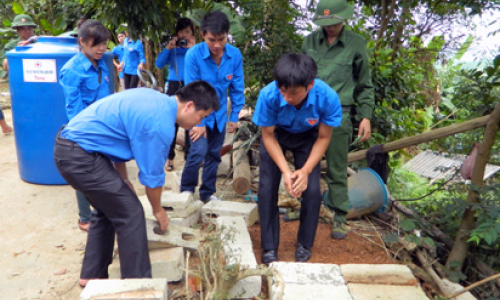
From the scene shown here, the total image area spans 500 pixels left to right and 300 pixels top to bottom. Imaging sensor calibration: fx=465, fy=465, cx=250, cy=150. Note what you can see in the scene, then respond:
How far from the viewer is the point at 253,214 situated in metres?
4.06

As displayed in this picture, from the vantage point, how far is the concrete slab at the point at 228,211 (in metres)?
4.00

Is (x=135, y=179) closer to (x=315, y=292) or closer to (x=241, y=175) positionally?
(x=241, y=175)

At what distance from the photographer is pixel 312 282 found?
2.91m

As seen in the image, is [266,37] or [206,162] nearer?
[206,162]

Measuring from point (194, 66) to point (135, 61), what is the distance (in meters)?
4.25

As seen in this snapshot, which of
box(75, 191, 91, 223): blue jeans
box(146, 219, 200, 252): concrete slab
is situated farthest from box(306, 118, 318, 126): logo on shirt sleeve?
box(75, 191, 91, 223): blue jeans

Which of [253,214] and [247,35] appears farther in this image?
[247,35]

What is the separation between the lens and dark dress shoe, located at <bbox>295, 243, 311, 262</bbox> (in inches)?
136

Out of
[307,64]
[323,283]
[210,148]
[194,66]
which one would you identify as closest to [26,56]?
[194,66]

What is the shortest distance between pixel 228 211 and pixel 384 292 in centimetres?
153

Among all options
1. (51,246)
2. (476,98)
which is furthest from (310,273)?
(51,246)

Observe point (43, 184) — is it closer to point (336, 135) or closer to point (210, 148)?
point (210, 148)

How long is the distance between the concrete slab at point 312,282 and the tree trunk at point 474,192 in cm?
108

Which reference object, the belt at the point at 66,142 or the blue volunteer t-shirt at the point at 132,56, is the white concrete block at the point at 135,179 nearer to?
the belt at the point at 66,142
